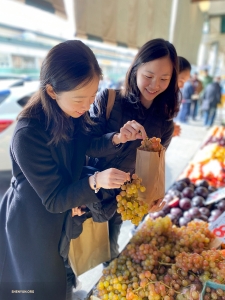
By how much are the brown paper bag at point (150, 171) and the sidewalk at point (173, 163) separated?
0.86 m

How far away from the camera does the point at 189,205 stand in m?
1.88

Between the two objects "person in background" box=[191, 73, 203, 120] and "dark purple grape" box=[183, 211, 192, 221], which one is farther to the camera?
"person in background" box=[191, 73, 203, 120]

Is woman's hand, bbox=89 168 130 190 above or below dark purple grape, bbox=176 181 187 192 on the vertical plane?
above

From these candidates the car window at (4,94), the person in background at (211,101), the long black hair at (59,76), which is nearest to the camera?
the long black hair at (59,76)

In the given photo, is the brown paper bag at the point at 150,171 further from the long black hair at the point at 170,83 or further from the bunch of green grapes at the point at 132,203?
the long black hair at the point at 170,83

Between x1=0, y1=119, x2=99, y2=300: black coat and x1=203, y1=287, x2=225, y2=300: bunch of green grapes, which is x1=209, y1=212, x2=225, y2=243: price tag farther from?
x1=0, y1=119, x2=99, y2=300: black coat

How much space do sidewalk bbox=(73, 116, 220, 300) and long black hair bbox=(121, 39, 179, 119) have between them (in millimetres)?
1251

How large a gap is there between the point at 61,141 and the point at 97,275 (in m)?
1.26

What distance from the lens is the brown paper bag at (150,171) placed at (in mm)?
1022

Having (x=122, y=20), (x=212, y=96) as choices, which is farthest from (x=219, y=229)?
(x=212, y=96)

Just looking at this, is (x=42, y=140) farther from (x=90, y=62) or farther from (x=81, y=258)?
(x=81, y=258)

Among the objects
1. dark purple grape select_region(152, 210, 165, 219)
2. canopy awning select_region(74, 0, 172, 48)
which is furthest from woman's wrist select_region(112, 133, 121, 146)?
canopy awning select_region(74, 0, 172, 48)

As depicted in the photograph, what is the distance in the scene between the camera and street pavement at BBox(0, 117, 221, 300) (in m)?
1.63

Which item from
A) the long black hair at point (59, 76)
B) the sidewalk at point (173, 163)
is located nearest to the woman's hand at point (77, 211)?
the long black hair at point (59, 76)
